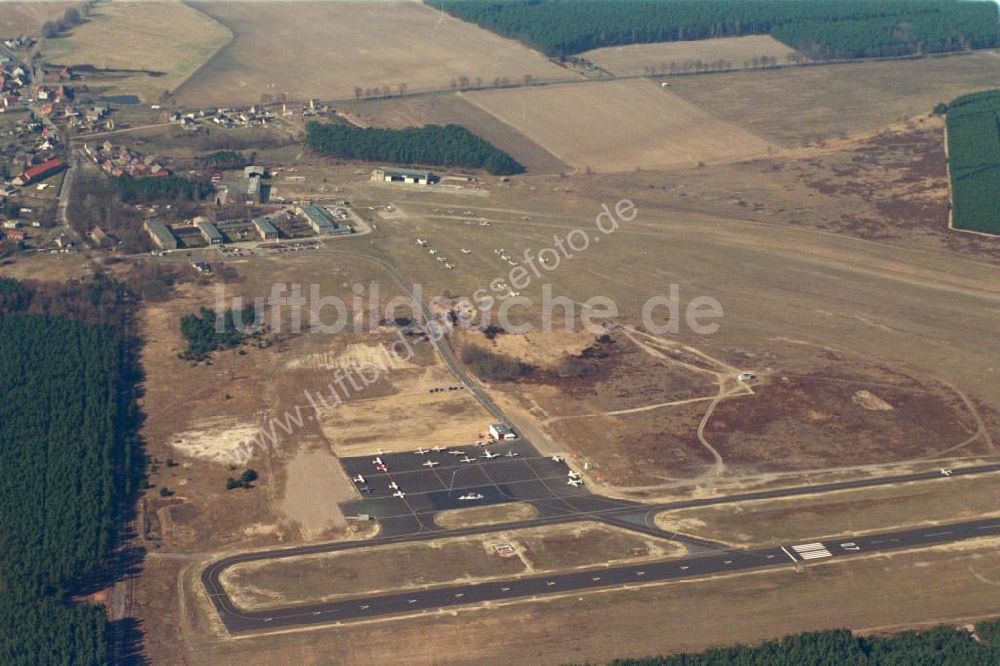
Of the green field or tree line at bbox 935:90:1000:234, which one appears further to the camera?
tree line at bbox 935:90:1000:234

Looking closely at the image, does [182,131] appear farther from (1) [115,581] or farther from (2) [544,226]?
(1) [115,581]

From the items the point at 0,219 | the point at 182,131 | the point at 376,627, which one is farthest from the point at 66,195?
the point at 376,627

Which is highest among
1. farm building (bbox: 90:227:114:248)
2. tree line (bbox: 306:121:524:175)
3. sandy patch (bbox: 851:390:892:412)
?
tree line (bbox: 306:121:524:175)

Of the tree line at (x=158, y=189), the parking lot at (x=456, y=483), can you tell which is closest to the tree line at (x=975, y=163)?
the parking lot at (x=456, y=483)

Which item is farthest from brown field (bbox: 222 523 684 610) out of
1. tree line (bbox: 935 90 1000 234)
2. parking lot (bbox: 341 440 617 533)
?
tree line (bbox: 935 90 1000 234)

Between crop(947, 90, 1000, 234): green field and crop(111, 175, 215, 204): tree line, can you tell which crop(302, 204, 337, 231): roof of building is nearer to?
crop(111, 175, 215, 204): tree line

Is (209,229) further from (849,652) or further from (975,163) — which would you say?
(975,163)
